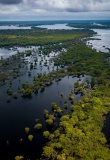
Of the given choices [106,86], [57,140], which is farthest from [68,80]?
[57,140]

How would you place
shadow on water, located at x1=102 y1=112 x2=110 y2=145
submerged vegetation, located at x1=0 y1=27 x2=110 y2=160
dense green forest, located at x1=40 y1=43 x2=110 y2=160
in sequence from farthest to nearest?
shadow on water, located at x1=102 y1=112 x2=110 y2=145 → submerged vegetation, located at x1=0 y1=27 x2=110 y2=160 → dense green forest, located at x1=40 y1=43 x2=110 y2=160

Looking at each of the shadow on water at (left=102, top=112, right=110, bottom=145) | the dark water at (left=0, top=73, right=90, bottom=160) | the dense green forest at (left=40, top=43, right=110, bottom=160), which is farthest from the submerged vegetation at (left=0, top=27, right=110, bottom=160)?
the dark water at (left=0, top=73, right=90, bottom=160)

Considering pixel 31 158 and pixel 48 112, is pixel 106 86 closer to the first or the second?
pixel 48 112

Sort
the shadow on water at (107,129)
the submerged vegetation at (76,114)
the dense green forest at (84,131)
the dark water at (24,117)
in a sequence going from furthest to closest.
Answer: the shadow on water at (107,129) → the dark water at (24,117) → the submerged vegetation at (76,114) → the dense green forest at (84,131)

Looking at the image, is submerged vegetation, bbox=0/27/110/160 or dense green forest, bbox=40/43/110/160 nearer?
dense green forest, bbox=40/43/110/160

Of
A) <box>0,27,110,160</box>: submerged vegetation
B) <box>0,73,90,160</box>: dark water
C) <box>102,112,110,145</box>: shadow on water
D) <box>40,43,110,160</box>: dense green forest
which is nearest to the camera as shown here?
<box>40,43,110,160</box>: dense green forest

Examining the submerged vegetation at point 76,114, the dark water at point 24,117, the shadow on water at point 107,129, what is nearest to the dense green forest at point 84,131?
the submerged vegetation at point 76,114

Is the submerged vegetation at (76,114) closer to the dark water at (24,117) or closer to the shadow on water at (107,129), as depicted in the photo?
the shadow on water at (107,129)

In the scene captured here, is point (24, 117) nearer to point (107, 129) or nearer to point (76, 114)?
point (76, 114)

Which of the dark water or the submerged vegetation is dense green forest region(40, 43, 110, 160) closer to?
the submerged vegetation

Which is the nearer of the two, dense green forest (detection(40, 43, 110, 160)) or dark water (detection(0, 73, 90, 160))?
dense green forest (detection(40, 43, 110, 160))

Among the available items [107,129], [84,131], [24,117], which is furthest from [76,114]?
[24,117]
